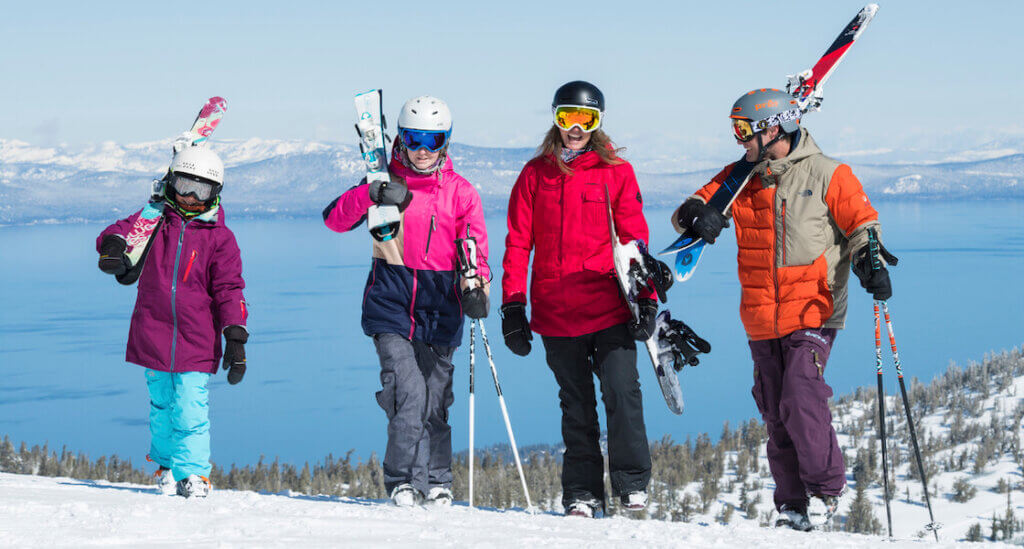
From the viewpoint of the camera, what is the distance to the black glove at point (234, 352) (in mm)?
5703

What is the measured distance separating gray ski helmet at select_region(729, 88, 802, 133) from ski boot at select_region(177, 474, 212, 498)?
3912 mm

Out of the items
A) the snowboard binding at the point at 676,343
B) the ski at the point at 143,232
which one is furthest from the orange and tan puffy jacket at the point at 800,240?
the ski at the point at 143,232

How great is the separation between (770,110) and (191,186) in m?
3.53

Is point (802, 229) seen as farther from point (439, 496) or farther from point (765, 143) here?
point (439, 496)

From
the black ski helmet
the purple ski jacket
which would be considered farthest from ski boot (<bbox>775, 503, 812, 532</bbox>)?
the purple ski jacket

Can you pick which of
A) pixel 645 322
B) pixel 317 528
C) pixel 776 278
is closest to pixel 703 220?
pixel 776 278

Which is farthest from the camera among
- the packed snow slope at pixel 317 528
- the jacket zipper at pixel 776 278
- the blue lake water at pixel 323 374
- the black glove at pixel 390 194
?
the blue lake water at pixel 323 374

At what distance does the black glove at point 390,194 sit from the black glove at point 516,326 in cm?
86

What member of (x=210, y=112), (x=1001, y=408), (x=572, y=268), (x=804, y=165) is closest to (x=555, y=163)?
(x=572, y=268)

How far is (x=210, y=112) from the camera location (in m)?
6.66

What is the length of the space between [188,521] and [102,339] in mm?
169550

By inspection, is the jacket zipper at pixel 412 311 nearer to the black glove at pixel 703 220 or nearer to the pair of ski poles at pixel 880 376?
the black glove at pixel 703 220

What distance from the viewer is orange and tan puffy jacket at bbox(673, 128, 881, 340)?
5309mm

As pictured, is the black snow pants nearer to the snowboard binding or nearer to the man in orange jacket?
the snowboard binding
